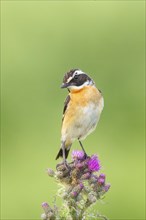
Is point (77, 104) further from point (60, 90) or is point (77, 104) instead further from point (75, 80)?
point (60, 90)

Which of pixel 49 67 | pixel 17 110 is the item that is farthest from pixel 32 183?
pixel 49 67

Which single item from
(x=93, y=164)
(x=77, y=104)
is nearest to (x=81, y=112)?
(x=77, y=104)

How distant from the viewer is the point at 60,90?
1689cm

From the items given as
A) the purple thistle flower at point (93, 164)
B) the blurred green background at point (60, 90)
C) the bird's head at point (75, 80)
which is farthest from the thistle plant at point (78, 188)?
the blurred green background at point (60, 90)

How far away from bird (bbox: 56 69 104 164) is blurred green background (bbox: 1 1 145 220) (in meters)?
4.62

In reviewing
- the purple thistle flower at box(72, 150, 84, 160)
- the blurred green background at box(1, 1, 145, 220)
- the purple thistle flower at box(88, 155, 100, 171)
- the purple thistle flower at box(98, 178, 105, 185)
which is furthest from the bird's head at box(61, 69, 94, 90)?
the blurred green background at box(1, 1, 145, 220)

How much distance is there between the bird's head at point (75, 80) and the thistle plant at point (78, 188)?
751 mm

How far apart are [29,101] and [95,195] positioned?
34.6 ft

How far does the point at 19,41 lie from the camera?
21312 mm

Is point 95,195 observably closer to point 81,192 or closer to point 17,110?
point 81,192

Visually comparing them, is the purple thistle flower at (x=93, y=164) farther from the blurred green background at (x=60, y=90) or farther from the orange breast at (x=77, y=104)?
the blurred green background at (x=60, y=90)

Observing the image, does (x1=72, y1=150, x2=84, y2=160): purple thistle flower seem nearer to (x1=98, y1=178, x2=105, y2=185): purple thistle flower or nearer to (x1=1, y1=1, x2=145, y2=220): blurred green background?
(x1=98, y1=178, x2=105, y2=185): purple thistle flower

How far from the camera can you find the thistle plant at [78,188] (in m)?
6.88

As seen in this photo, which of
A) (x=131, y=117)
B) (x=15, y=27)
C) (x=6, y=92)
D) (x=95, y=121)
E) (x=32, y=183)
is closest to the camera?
(x=95, y=121)
